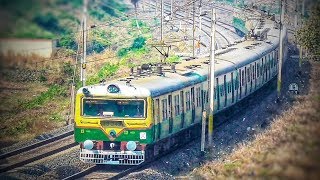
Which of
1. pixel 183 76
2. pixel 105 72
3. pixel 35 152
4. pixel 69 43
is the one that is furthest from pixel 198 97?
pixel 69 43

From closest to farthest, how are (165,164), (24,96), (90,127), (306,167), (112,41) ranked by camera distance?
(306,167), (90,127), (165,164), (24,96), (112,41)

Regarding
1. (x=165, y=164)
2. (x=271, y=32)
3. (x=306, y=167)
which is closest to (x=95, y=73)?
(x=271, y=32)

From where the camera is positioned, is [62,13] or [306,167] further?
[62,13]

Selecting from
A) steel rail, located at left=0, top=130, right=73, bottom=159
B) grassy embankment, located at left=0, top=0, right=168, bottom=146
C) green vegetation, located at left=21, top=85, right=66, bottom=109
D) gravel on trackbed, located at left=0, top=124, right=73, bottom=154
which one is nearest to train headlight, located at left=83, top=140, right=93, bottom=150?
grassy embankment, located at left=0, top=0, right=168, bottom=146

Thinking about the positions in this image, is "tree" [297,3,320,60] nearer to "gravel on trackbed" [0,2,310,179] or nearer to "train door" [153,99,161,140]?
"gravel on trackbed" [0,2,310,179]

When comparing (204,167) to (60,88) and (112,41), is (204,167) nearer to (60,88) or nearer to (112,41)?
(60,88)

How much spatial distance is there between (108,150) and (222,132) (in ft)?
21.9

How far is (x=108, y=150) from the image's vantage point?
14953 mm

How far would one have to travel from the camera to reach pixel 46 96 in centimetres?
2761

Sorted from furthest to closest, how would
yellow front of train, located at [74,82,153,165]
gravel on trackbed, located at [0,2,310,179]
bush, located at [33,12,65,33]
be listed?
gravel on trackbed, located at [0,2,310,179] < yellow front of train, located at [74,82,153,165] < bush, located at [33,12,65,33]

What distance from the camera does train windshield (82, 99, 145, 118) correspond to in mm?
14711

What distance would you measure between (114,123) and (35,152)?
4001mm

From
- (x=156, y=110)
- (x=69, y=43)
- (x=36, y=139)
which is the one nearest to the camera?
(x=156, y=110)

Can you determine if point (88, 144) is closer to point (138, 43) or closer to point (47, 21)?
point (47, 21)
